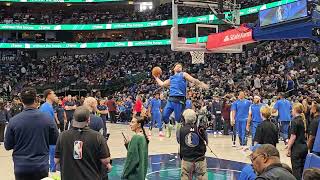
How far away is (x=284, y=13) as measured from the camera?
395 inches

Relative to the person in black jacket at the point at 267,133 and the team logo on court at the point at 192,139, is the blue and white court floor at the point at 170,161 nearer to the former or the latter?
the person in black jacket at the point at 267,133

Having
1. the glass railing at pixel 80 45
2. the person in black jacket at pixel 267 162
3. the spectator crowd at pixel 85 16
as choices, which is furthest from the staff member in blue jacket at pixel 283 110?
the glass railing at pixel 80 45

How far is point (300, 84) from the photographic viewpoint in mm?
22969

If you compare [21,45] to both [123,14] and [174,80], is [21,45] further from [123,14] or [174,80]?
[174,80]

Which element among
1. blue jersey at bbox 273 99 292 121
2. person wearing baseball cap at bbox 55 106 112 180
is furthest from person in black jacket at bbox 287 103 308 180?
blue jersey at bbox 273 99 292 121

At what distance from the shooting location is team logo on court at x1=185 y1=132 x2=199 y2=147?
7238mm

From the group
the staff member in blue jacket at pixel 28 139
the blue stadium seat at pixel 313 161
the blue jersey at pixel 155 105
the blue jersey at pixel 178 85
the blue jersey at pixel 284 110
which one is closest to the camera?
the blue stadium seat at pixel 313 161

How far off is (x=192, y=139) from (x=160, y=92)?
18693 millimetres

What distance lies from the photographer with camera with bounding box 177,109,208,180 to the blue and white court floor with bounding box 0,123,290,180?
138 inches

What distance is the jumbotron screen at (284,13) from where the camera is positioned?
30.5 feet

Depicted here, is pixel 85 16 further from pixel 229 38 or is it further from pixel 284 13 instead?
pixel 284 13

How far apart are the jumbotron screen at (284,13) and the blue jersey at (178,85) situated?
243 centimetres

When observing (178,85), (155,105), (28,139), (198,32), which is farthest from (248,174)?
(155,105)

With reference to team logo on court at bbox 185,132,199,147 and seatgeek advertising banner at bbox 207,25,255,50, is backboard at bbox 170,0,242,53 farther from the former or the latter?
team logo on court at bbox 185,132,199,147
